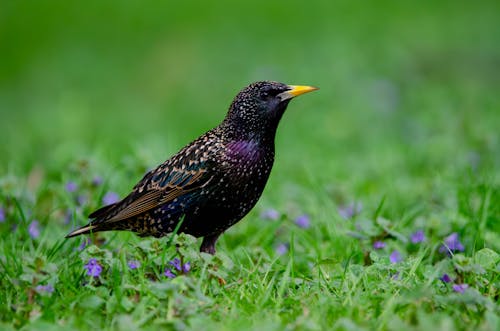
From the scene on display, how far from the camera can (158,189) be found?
457 cm

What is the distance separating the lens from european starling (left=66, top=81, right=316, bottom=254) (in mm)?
4309

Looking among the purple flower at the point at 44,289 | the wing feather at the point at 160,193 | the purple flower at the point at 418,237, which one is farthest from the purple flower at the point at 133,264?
the purple flower at the point at 418,237

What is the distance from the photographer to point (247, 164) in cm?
431

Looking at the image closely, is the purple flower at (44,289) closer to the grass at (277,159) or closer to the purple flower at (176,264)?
the grass at (277,159)

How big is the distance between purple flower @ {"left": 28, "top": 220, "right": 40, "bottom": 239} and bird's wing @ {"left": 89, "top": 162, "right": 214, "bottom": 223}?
15.0 inches

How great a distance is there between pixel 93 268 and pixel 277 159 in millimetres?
3777

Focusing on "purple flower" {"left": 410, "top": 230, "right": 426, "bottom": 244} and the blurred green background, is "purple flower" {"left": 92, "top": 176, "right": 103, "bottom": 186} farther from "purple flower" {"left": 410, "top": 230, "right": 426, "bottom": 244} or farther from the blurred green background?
"purple flower" {"left": 410, "top": 230, "right": 426, "bottom": 244}

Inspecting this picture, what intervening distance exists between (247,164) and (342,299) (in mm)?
954

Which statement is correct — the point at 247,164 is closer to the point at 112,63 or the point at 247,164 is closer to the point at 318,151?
the point at 318,151

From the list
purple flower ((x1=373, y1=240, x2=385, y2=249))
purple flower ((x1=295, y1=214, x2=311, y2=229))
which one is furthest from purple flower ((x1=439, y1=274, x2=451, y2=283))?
purple flower ((x1=295, y1=214, x2=311, y2=229))

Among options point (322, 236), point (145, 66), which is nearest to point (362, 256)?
point (322, 236)

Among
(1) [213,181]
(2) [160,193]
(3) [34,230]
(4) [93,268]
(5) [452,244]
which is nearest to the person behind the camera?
(4) [93,268]

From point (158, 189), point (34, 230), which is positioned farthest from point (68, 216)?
point (158, 189)

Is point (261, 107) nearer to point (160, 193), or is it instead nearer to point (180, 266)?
point (160, 193)
